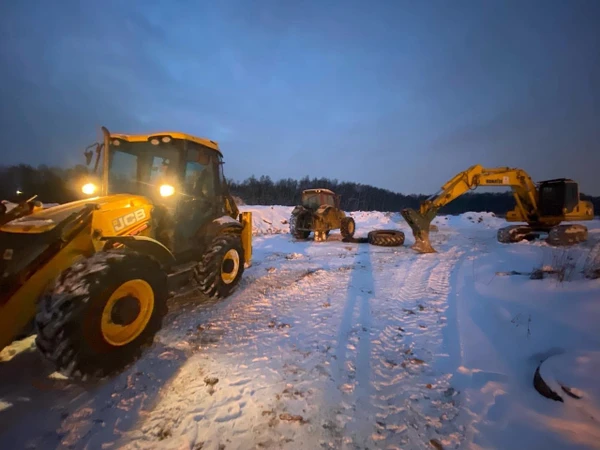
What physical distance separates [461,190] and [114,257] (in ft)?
36.6

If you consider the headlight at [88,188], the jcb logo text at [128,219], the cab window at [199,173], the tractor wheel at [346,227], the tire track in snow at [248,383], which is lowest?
the tire track in snow at [248,383]

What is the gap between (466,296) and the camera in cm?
510

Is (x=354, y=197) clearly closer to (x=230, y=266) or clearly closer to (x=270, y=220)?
(x=270, y=220)

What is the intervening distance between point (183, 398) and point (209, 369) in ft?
1.52

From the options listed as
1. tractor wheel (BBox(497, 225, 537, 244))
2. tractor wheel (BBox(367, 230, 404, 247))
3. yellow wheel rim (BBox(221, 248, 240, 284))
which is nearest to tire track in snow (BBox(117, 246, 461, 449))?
yellow wheel rim (BBox(221, 248, 240, 284))

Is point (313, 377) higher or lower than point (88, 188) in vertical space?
lower

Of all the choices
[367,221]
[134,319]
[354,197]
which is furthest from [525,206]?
[354,197]

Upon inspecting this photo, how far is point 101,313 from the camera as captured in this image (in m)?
2.72

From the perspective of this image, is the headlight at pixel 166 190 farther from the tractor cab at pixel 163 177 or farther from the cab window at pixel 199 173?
the cab window at pixel 199 173

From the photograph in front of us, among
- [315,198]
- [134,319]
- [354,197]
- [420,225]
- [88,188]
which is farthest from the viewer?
[354,197]

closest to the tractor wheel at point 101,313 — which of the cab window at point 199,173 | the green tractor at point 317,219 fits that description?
the cab window at point 199,173

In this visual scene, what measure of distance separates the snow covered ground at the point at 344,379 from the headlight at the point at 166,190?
1.84 m

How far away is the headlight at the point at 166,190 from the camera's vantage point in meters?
4.46

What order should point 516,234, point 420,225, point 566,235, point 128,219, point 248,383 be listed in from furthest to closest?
point 516,234, point 420,225, point 566,235, point 128,219, point 248,383
